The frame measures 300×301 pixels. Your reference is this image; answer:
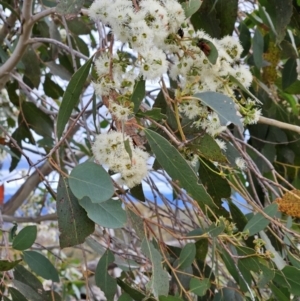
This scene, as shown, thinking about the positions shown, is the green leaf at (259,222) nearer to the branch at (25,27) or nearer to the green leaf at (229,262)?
the green leaf at (229,262)

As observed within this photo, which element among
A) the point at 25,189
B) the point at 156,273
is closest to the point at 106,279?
the point at 156,273

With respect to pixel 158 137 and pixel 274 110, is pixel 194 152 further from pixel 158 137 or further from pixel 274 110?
pixel 274 110

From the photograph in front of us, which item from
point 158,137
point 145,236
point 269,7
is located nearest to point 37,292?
point 145,236

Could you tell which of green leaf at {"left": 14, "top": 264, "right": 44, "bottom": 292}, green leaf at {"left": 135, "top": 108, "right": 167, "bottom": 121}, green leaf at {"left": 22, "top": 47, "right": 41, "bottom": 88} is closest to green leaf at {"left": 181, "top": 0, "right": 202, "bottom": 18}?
green leaf at {"left": 135, "top": 108, "right": 167, "bottom": 121}

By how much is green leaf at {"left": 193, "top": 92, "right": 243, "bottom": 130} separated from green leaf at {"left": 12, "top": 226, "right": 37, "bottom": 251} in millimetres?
364

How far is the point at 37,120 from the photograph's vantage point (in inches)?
47.7

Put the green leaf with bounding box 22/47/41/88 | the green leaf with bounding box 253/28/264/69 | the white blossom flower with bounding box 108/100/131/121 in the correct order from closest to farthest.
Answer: the white blossom flower with bounding box 108/100/131/121 → the green leaf with bounding box 253/28/264/69 → the green leaf with bounding box 22/47/41/88

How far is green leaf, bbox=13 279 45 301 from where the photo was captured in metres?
0.79

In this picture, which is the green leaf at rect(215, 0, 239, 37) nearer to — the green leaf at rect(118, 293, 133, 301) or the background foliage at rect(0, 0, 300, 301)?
the background foliage at rect(0, 0, 300, 301)

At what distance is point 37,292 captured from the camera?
84 cm

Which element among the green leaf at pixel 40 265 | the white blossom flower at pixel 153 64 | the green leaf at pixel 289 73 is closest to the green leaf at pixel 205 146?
the white blossom flower at pixel 153 64

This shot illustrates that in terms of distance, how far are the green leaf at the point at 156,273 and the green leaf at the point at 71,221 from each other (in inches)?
2.5

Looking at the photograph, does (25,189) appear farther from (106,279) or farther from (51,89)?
(106,279)

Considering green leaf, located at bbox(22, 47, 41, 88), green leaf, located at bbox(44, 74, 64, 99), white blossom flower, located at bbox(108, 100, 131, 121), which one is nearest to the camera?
white blossom flower, located at bbox(108, 100, 131, 121)
